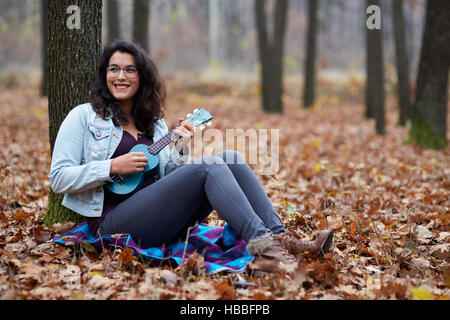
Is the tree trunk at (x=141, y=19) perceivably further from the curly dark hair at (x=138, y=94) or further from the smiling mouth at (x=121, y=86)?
the smiling mouth at (x=121, y=86)

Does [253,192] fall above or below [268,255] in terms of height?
above

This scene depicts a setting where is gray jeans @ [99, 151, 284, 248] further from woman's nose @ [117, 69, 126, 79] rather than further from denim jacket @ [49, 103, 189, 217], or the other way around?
woman's nose @ [117, 69, 126, 79]

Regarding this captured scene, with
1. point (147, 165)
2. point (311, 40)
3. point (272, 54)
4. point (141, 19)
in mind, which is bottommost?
point (147, 165)

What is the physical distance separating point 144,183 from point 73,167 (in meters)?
0.50

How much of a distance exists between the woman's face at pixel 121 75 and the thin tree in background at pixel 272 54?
32.1 feet

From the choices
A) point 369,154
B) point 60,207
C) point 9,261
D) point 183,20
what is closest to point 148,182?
point 60,207

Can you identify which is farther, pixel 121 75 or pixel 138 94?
pixel 138 94

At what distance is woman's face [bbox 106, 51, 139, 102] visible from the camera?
291 cm

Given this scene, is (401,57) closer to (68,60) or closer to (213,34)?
(68,60)

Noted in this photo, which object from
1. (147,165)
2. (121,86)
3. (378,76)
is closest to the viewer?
(147,165)

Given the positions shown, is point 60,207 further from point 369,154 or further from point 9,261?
point 369,154

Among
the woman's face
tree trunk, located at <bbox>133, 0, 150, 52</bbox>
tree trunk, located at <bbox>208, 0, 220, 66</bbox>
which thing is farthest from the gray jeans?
tree trunk, located at <bbox>208, 0, 220, 66</bbox>

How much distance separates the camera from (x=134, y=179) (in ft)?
9.09

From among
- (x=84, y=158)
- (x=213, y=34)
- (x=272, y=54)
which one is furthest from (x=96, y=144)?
(x=213, y=34)
